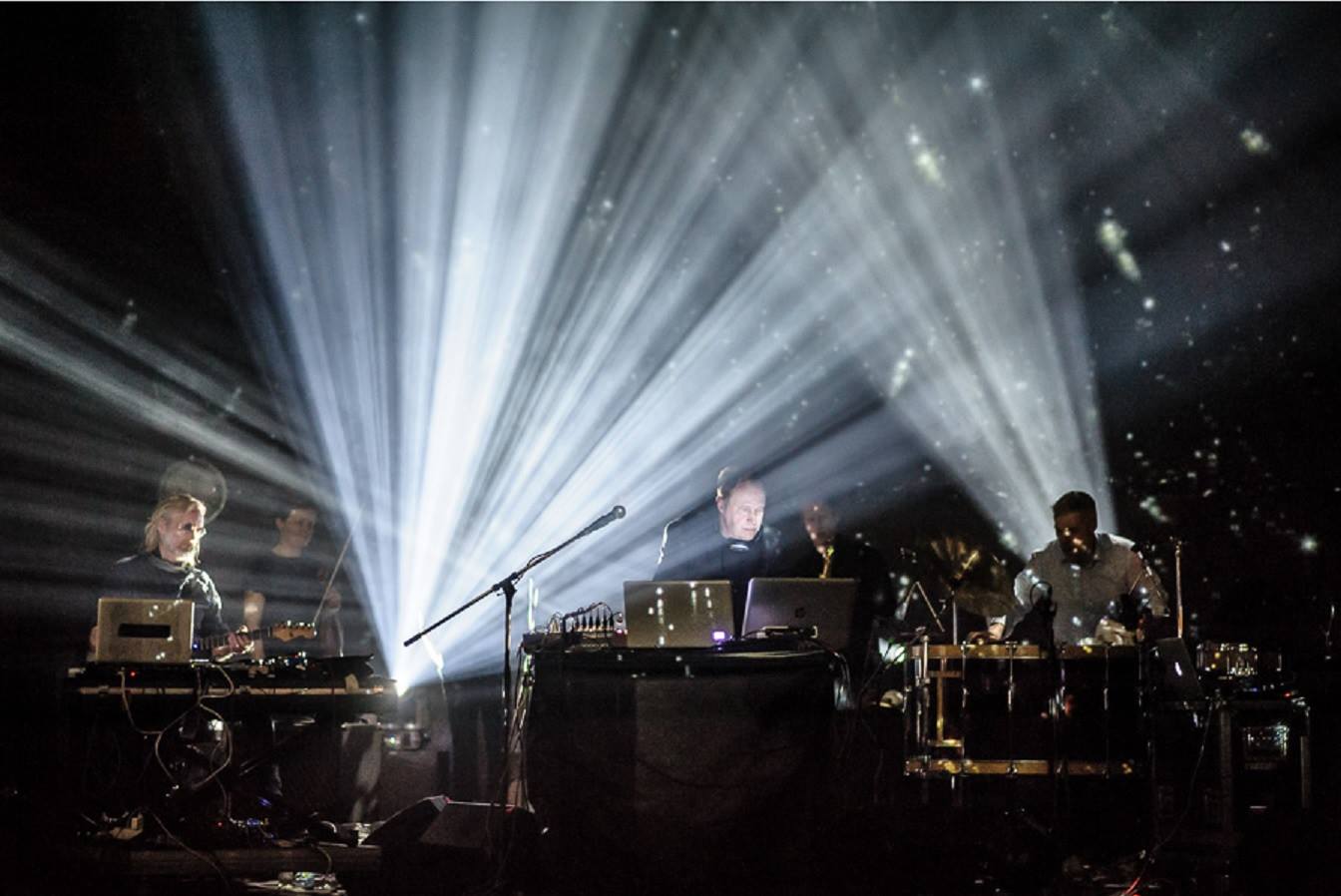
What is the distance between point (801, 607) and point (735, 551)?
125 centimetres

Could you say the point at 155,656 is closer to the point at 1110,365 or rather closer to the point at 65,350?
the point at 65,350

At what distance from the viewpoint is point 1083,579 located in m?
6.11

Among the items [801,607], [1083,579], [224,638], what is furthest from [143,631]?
[1083,579]

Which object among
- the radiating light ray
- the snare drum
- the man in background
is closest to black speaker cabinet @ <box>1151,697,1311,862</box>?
the snare drum

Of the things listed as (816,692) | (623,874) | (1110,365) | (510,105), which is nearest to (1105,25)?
(1110,365)

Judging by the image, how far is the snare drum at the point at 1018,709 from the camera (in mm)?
5297

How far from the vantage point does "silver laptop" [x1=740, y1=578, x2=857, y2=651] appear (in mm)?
5301

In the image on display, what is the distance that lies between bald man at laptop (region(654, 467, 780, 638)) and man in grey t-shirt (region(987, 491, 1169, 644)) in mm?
1172

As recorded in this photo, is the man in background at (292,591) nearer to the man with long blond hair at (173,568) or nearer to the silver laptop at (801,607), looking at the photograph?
the man with long blond hair at (173,568)

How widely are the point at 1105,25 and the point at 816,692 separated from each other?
5340 mm

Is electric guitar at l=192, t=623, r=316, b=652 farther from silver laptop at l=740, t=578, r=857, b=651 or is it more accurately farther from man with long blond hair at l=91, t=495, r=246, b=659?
silver laptop at l=740, t=578, r=857, b=651

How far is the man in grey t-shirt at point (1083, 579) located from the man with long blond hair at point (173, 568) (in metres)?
3.67

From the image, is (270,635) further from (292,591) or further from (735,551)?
(735,551)

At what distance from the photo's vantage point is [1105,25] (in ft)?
27.3
